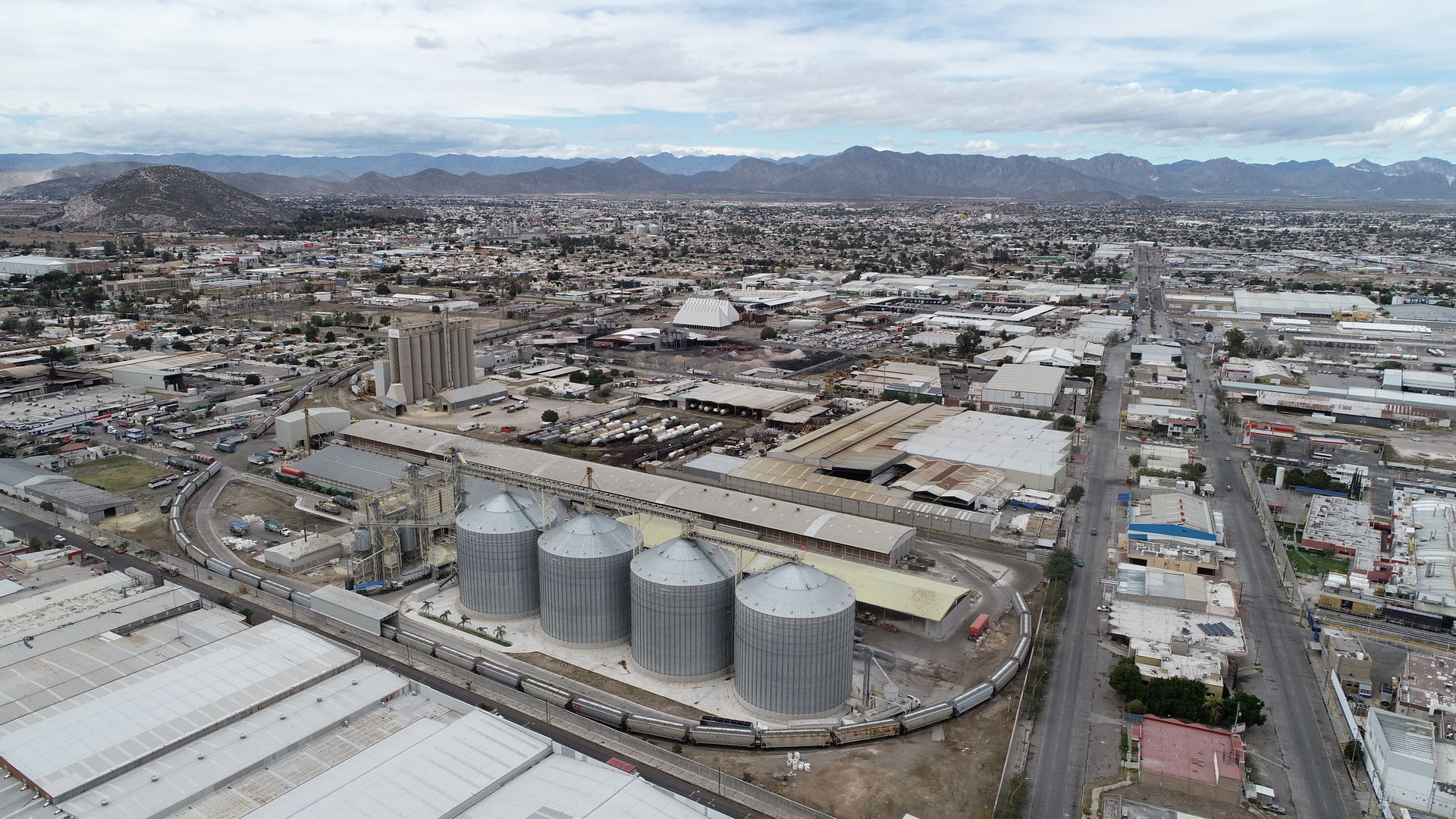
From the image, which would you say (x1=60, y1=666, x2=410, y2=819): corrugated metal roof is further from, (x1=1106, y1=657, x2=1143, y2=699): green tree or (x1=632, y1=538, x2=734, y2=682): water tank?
(x1=1106, y1=657, x2=1143, y2=699): green tree

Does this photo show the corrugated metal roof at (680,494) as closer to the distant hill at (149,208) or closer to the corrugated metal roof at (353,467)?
the corrugated metal roof at (353,467)

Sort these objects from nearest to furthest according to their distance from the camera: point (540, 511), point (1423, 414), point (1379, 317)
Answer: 1. point (540, 511)
2. point (1423, 414)
3. point (1379, 317)

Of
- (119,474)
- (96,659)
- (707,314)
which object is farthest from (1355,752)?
(707,314)

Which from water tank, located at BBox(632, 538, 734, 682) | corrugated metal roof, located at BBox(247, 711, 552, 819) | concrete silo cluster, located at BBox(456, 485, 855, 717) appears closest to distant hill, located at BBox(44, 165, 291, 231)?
concrete silo cluster, located at BBox(456, 485, 855, 717)

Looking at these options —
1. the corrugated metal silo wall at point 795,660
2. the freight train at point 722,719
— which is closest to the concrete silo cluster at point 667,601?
the corrugated metal silo wall at point 795,660

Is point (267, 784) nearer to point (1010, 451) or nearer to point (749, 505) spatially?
point (749, 505)

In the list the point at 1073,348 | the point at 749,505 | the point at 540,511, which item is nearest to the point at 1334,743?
the point at 749,505

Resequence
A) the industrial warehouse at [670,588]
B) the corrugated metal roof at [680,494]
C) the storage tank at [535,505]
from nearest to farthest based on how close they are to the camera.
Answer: the industrial warehouse at [670,588], the storage tank at [535,505], the corrugated metal roof at [680,494]
